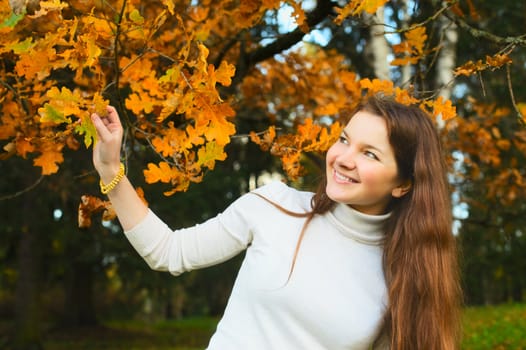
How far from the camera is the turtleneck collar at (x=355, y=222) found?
2057 mm

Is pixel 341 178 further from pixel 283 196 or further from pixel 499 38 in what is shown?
pixel 499 38

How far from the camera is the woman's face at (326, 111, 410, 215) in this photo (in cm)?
195

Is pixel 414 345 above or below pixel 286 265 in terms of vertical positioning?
below

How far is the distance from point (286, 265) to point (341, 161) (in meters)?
0.35

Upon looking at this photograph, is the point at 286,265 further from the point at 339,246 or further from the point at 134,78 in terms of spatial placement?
the point at 134,78

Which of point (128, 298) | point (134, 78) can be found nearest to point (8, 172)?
point (134, 78)

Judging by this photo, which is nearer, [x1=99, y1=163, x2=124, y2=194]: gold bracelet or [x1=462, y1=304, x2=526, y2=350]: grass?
[x1=99, y1=163, x2=124, y2=194]: gold bracelet

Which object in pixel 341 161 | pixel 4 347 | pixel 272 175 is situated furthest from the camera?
pixel 272 175

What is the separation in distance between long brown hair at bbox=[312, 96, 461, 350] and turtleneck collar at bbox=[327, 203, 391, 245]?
0.13 feet

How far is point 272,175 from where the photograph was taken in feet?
39.2

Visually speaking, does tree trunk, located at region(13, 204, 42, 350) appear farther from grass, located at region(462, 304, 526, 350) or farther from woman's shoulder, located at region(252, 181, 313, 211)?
woman's shoulder, located at region(252, 181, 313, 211)

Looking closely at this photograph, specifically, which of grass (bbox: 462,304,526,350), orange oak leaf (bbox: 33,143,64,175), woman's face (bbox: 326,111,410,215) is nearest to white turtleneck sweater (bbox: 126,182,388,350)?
woman's face (bbox: 326,111,410,215)

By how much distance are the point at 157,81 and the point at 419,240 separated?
42.0 inches

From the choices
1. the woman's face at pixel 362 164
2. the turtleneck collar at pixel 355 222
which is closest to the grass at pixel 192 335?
the turtleneck collar at pixel 355 222
